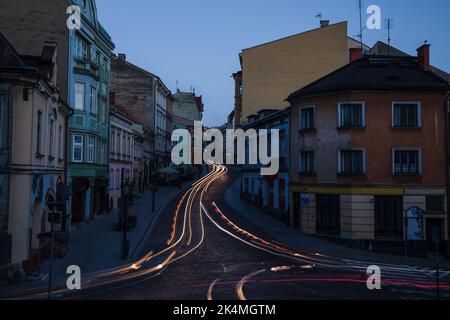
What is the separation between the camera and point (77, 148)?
98.8 ft

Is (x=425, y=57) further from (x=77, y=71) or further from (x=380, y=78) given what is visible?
(x=77, y=71)

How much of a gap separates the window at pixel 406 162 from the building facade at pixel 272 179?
28.8 feet

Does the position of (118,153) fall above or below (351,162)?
above

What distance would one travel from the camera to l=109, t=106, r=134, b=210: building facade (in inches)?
1511

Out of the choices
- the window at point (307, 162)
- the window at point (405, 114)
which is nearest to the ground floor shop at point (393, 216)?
the window at point (307, 162)

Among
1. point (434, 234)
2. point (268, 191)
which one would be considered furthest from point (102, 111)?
point (434, 234)

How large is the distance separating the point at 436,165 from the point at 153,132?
3858cm

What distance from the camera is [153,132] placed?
58.0 m

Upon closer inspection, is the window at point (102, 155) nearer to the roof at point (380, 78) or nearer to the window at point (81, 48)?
the window at point (81, 48)

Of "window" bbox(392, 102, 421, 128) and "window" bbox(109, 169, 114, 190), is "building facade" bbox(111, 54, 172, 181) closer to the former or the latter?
"window" bbox(109, 169, 114, 190)

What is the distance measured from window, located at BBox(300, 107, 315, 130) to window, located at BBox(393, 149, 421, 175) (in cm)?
575

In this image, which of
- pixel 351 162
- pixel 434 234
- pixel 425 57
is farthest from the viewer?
pixel 425 57

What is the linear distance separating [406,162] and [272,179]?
13.0 metres
